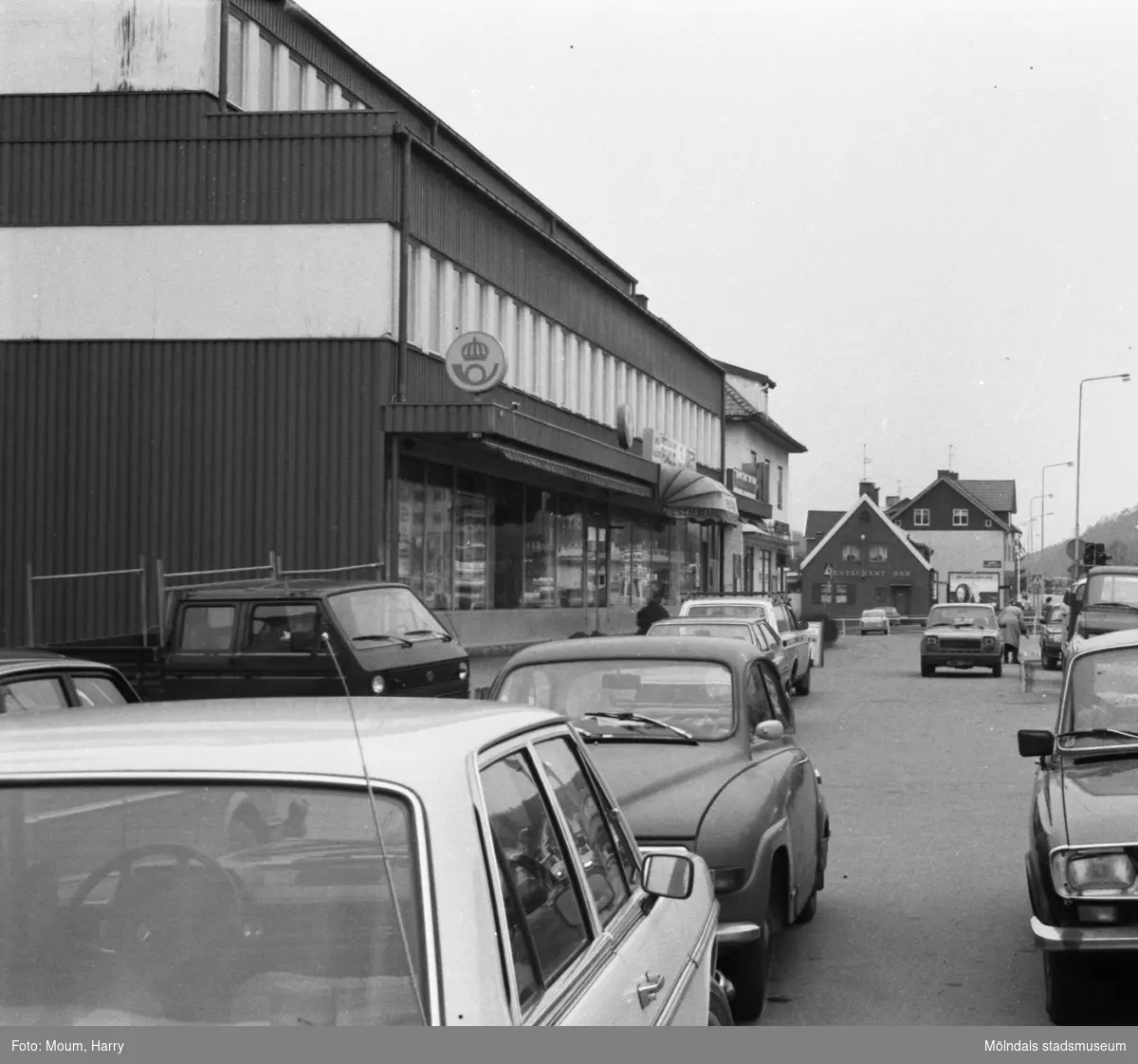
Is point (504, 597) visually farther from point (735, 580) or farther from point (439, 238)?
point (735, 580)

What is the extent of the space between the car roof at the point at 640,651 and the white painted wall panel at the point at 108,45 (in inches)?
776

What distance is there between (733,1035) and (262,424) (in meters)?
22.8

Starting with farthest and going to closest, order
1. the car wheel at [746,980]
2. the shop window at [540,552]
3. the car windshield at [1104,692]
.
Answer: the shop window at [540,552] < the car windshield at [1104,692] < the car wheel at [746,980]

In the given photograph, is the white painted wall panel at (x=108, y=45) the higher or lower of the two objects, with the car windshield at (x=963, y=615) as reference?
higher

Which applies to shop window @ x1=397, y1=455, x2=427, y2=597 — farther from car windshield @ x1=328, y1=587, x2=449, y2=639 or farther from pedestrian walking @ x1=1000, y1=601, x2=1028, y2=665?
pedestrian walking @ x1=1000, y1=601, x2=1028, y2=665

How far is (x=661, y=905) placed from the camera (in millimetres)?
4082

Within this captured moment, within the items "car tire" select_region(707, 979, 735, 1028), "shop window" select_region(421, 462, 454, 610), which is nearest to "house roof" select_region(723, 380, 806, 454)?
"shop window" select_region(421, 462, 454, 610)

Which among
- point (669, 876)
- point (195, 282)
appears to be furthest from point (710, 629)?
point (669, 876)

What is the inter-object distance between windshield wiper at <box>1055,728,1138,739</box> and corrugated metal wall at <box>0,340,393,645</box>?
726 inches

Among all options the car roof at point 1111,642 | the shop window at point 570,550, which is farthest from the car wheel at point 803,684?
the car roof at point 1111,642

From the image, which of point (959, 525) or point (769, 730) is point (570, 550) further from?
point (959, 525)

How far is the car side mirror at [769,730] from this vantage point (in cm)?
767

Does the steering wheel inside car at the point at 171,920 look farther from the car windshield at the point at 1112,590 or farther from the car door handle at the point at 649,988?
the car windshield at the point at 1112,590

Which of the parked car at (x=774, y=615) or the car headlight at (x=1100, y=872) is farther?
the parked car at (x=774, y=615)
